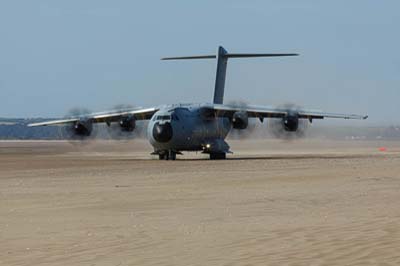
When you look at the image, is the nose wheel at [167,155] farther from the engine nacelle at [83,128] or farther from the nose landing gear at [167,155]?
the engine nacelle at [83,128]

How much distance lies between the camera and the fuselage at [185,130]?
49.9 meters

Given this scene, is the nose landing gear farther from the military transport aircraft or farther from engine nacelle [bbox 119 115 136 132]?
engine nacelle [bbox 119 115 136 132]

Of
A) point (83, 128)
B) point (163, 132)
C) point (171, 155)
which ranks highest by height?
point (163, 132)

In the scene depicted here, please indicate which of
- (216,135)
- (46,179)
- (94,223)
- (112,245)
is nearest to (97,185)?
(46,179)

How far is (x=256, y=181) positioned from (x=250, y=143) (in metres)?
62.5

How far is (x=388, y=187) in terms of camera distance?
24047 millimetres

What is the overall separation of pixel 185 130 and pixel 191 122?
0.92 meters

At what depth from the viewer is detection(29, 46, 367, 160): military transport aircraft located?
1984 inches

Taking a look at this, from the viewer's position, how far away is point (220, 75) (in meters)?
59.6

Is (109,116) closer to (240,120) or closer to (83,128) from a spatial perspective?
(83,128)

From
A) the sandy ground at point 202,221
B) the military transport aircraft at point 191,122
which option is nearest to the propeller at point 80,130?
the military transport aircraft at point 191,122

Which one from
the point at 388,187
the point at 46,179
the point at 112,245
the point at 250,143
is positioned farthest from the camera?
the point at 250,143

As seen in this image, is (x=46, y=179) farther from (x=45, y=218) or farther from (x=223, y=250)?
(x=223, y=250)

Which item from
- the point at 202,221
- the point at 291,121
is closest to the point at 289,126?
the point at 291,121
